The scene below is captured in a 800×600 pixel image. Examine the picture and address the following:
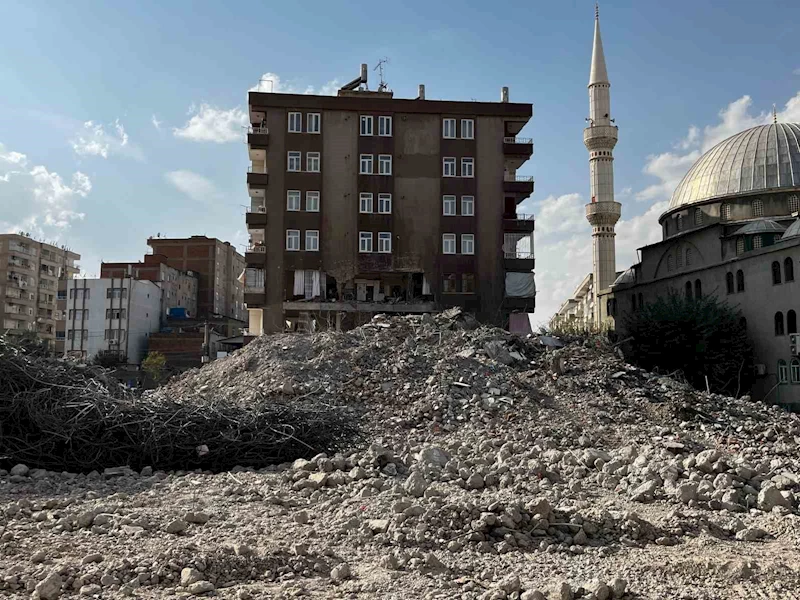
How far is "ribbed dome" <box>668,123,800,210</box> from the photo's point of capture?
39.7 m

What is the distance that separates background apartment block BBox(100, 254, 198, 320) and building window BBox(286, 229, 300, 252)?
96.6 ft

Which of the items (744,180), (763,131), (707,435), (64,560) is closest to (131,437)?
(64,560)

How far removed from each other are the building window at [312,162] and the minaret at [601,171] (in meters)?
22.6

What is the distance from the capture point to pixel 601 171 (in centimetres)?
4925

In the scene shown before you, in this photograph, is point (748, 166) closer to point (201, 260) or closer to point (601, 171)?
point (601, 171)

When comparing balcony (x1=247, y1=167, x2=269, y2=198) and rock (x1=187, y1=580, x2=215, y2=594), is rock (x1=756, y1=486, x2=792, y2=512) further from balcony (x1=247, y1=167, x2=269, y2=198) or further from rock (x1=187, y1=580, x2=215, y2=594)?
balcony (x1=247, y1=167, x2=269, y2=198)

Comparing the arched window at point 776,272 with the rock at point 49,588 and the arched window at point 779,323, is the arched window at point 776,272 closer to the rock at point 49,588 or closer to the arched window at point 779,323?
the arched window at point 779,323

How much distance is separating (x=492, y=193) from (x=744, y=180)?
15.7 metres

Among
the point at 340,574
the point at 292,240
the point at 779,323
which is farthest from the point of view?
the point at 292,240

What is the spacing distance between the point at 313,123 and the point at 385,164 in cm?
388

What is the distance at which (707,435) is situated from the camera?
13844 millimetres

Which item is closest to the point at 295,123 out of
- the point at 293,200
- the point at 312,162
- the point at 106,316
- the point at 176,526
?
the point at 312,162

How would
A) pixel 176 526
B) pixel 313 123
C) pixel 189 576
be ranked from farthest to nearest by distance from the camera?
pixel 313 123 < pixel 176 526 < pixel 189 576

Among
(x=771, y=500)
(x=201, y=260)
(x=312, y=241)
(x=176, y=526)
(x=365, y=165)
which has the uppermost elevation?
(x=201, y=260)
